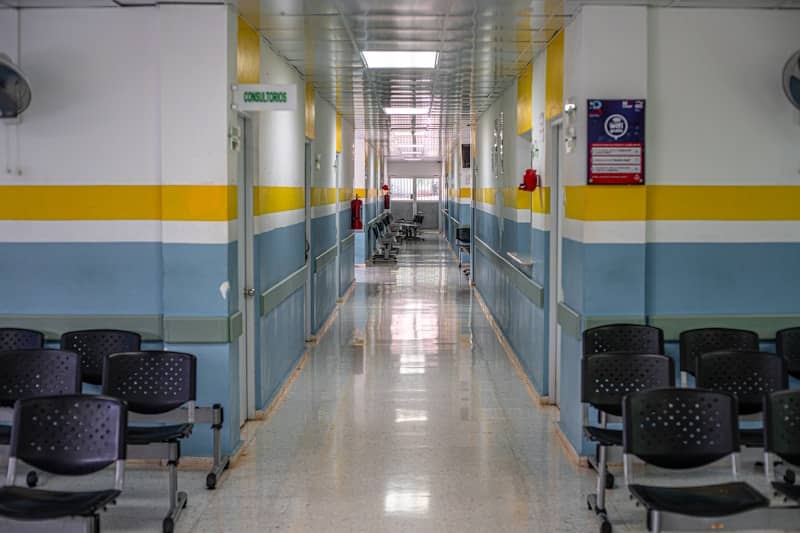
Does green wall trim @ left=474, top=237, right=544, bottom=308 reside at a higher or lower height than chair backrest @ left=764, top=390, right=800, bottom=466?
higher

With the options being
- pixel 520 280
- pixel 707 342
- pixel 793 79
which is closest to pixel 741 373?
pixel 707 342

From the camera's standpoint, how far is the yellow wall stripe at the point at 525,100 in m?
7.85

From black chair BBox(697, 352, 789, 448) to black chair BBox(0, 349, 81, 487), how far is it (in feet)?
10.9

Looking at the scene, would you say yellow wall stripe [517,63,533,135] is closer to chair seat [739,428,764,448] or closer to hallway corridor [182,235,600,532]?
hallway corridor [182,235,600,532]

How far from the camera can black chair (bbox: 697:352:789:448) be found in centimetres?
469

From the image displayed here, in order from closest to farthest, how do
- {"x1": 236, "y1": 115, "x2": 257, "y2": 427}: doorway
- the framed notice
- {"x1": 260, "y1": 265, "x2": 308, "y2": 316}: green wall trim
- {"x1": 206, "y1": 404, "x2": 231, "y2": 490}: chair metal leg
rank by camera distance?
{"x1": 206, "y1": 404, "x2": 231, "y2": 490}: chair metal leg < the framed notice < {"x1": 236, "y1": 115, "x2": 257, "y2": 427}: doorway < {"x1": 260, "y1": 265, "x2": 308, "y2": 316}: green wall trim

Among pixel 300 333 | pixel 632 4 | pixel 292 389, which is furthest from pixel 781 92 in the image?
pixel 300 333

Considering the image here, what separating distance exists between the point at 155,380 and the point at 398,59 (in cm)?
400

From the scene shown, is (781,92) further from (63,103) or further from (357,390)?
(63,103)

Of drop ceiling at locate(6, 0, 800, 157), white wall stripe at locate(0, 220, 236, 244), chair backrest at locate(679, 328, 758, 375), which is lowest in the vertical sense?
chair backrest at locate(679, 328, 758, 375)

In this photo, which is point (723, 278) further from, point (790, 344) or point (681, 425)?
point (681, 425)

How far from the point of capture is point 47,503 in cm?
357

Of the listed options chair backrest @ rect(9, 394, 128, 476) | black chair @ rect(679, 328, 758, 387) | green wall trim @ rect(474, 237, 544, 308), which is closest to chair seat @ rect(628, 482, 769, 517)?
black chair @ rect(679, 328, 758, 387)

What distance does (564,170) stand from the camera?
603cm
